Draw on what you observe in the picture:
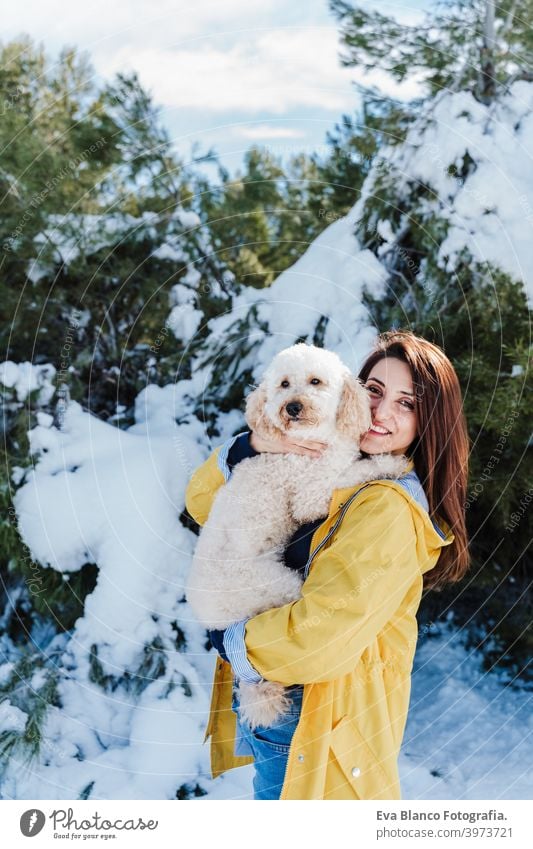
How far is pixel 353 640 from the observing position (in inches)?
75.6

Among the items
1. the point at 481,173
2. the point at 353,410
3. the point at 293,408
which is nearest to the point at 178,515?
the point at 293,408

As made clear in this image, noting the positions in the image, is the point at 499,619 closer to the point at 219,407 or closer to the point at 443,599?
the point at 443,599

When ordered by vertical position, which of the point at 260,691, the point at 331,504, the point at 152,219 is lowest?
the point at 260,691

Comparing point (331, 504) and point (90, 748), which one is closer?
point (331, 504)

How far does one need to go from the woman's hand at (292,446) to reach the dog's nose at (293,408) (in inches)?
3.7

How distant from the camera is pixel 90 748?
358 centimetres

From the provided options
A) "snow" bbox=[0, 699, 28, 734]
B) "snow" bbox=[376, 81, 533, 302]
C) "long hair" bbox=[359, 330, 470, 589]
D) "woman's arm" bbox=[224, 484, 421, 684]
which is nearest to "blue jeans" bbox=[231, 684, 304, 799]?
"woman's arm" bbox=[224, 484, 421, 684]

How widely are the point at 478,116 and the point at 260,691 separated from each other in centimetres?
284

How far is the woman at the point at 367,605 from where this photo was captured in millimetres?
1892

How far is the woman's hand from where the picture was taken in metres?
2.46

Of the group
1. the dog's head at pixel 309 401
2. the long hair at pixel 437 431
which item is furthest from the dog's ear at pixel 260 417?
the long hair at pixel 437 431

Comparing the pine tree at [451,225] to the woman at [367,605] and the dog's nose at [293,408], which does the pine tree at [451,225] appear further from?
the dog's nose at [293,408]
